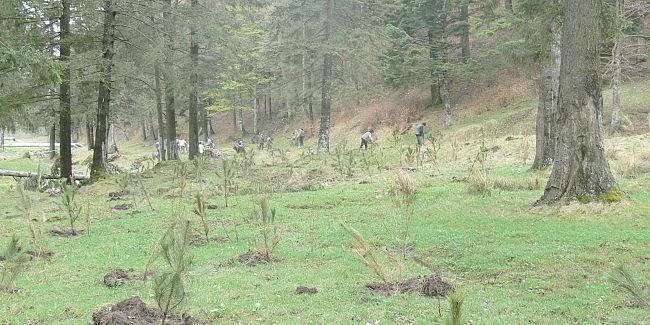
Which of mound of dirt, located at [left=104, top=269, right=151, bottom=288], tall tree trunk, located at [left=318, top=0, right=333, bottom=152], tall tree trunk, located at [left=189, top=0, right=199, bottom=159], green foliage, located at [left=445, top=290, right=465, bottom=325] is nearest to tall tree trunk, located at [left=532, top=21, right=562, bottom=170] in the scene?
mound of dirt, located at [left=104, top=269, right=151, bottom=288]

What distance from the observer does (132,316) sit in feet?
15.4

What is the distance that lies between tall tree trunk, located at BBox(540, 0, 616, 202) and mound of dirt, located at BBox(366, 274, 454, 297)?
14.6ft

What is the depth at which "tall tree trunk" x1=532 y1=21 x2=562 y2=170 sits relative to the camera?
42.7ft

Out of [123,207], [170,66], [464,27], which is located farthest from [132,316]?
[464,27]

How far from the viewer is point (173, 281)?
3.85 metres

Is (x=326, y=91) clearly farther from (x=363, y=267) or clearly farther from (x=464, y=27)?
(x=363, y=267)

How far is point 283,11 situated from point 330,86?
5347 millimetres

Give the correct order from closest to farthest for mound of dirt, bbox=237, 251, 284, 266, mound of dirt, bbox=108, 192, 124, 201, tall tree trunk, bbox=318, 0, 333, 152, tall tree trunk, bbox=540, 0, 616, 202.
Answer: mound of dirt, bbox=237, 251, 284, 266
tall tree trunk, bbox=540, 0, 616, 202
mound of dirt, bbox=108, 192, 124, 201
tall tree trunk, bbox=318, 0, 333, 152

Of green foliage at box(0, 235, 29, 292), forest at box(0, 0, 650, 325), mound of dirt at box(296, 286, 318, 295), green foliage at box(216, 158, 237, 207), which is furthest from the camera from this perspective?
green foliage at box(216, 158, 237, 207)

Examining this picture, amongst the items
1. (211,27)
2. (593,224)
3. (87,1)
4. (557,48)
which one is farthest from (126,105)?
(593,224)

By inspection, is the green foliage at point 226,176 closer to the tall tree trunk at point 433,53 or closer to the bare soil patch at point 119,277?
the bare soil patch at point 119,277

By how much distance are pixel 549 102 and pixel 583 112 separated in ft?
15.3

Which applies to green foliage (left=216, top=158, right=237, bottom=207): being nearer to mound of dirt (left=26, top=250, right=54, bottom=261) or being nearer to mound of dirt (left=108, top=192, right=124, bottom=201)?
mound of dirt (left=108, top=192, right=124, bottom=201)

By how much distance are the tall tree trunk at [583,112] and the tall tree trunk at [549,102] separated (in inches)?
143
